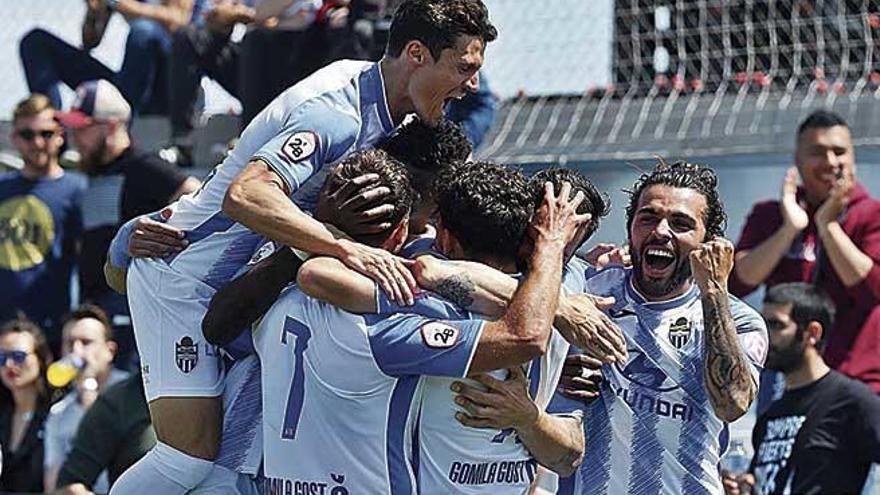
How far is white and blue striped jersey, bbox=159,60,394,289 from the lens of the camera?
5.40 metres

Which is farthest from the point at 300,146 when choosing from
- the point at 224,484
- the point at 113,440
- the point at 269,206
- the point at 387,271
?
the point at 113,440

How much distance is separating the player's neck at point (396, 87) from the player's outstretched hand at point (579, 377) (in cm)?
85

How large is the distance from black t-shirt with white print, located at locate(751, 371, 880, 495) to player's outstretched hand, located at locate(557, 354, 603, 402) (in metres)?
2.22

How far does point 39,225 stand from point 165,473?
3.96 metres

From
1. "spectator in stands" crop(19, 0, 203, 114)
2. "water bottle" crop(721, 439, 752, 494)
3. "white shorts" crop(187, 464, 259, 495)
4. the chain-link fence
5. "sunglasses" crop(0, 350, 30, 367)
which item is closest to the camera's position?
"white shorts" crop(187, 464, 259, 495)

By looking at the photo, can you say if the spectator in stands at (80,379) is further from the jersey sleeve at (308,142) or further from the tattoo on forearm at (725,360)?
the tattoo on forearm at (725,360)

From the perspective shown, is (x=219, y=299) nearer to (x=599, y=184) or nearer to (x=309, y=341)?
(x=309, y=341)

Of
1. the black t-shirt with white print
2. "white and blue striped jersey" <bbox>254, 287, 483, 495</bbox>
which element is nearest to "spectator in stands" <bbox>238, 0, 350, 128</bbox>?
the black t-shirt with white print

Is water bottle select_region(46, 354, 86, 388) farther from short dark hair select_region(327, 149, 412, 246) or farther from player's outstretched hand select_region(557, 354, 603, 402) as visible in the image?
short dark hair select_region(327, 149, 412, 246)

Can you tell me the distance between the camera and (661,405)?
570 cm

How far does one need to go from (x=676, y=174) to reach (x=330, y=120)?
105 cm

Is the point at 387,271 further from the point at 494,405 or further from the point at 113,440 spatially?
the point at 113,440

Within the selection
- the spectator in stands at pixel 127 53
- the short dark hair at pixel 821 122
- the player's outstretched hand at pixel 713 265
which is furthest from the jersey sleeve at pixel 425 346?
the spectator in stands at pixel 127 53

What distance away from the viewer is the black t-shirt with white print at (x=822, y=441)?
763 centimetres
